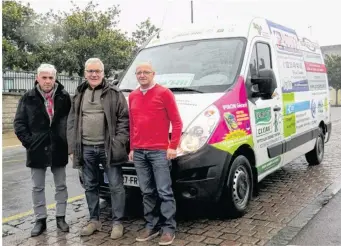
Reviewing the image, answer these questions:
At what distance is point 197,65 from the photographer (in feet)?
16.7

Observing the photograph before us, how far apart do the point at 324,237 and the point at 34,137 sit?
313 cm

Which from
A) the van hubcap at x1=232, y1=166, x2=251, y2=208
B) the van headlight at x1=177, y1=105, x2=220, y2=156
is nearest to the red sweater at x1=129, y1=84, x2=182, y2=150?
the van headlight at x1=177, y1=105, x2=220, y2=156

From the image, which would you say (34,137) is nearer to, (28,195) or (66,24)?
(28,195)

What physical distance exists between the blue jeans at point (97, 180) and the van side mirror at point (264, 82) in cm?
195

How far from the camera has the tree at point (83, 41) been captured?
1992cm

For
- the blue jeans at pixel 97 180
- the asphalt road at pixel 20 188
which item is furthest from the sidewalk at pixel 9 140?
the blue jeans at pixel 97 180

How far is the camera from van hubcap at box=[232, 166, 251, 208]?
462cm

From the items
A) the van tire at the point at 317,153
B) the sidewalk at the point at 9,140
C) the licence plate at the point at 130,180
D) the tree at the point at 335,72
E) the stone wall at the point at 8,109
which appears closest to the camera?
the licence plate at the point at 130,180

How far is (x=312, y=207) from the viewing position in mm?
5113

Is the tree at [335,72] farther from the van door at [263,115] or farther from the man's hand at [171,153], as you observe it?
the man's hand at [171,153]

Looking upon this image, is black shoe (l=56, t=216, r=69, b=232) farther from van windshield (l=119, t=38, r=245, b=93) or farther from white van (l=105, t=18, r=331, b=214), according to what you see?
van windshield (l=119, t=38, r=245, b=93)

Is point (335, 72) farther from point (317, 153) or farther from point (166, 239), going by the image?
point (166, 239)

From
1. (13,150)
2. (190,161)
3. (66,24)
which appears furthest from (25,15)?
(190,161)

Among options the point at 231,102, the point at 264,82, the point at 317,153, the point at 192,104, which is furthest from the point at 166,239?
the point at 317,153
